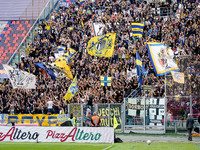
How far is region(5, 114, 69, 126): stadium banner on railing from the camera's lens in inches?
1325

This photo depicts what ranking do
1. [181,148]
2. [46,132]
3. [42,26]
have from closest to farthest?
[181,148]
[46,132]
[42,26]

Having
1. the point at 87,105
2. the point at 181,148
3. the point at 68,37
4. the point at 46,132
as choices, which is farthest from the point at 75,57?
the point at 181,148

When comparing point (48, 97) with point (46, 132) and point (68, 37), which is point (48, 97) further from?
point (46, 132)

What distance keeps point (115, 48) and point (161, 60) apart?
33.3 feet

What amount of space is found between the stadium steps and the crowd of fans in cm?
515

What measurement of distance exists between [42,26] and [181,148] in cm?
3112

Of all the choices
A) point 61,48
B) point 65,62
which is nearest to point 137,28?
point 65,62

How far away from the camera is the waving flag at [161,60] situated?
30.3 meters

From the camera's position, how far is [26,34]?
51.7 meters

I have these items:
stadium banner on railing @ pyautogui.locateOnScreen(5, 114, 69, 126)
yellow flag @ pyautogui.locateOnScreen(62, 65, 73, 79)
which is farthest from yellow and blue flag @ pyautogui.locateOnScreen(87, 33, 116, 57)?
stadium banner on railing @ pyautogui.locateOnScreen(5, 114, 69, 126)

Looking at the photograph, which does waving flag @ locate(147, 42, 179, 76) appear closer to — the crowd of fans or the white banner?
the crowd of fans

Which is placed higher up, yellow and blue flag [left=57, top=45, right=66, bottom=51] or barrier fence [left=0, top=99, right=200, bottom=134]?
yellow and blue flag [left=57, top=45, right=66, bottom=51]

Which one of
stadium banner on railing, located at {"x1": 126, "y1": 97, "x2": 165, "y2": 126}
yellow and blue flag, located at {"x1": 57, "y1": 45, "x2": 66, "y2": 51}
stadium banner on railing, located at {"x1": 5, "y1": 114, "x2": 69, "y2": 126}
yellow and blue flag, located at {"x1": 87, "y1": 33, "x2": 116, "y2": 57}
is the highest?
yellow and blue flag, located at {"x1": 57, "y1": 45, "x2": 66, "y2": 51}

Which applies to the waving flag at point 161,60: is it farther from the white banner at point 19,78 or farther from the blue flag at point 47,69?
the white banner at point 19,78
